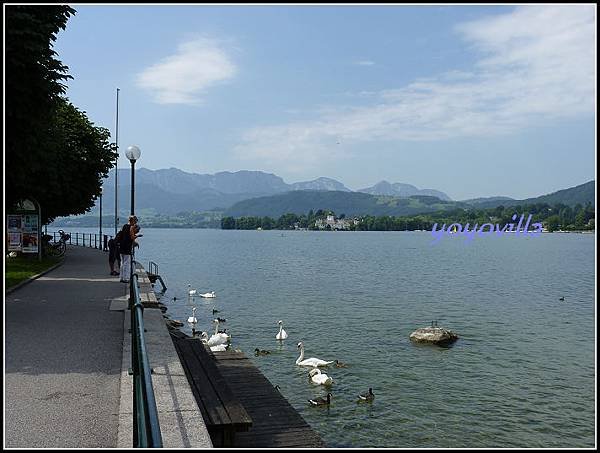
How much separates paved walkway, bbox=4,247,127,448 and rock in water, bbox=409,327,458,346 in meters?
12.3

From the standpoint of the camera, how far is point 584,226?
19600 centimetres

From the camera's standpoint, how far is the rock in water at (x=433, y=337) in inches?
931

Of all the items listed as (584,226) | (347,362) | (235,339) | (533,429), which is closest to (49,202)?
(235,339)

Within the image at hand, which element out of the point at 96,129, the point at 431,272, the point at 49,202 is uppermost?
the point at 96,129

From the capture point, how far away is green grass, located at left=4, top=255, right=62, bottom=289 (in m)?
20.2

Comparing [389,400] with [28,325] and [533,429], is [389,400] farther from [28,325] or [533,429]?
[28,325]

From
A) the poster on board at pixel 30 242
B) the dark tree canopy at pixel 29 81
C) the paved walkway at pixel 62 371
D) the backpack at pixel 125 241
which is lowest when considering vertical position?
the paved walkway at pixel 62 371

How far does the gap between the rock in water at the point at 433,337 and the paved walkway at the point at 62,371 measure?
12270 mm

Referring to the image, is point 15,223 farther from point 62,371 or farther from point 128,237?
point 62,371

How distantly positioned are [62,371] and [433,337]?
17194mm

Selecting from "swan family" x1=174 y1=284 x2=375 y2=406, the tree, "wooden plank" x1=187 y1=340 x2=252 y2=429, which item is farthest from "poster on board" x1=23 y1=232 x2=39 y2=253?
"wooden plank" x1=187 y1=340 x2=252 y2=429

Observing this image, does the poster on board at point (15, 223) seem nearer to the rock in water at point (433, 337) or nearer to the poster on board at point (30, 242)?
the poster on board at point (30, 242)

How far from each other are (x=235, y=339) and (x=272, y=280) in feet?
89.3

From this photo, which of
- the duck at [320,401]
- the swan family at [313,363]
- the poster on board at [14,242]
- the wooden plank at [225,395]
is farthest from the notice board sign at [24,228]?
the wooden plank at [225,395]
